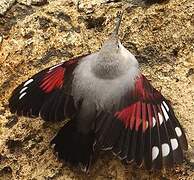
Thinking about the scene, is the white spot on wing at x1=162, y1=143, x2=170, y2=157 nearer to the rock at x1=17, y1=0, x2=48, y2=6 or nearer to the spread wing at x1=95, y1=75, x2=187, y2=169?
the spread wing at x1=95, y1=75, x2=187, y2=169

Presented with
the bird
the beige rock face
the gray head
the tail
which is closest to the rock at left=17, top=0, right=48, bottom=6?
the beige rock face

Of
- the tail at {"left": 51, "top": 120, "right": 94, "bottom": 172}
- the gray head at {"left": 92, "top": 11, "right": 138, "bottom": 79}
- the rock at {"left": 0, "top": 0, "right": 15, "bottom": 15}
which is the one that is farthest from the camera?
the rock at {"left": 0, "top": 0, "right": 15, "bottom": 15}

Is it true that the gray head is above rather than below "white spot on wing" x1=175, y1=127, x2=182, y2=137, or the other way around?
above

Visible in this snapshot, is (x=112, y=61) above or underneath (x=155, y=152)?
above

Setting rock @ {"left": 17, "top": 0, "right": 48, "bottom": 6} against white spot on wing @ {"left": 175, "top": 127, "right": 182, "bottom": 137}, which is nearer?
white spot on wing @ {"left": 175, "top": 127, "right": 182, "bottom": 137}

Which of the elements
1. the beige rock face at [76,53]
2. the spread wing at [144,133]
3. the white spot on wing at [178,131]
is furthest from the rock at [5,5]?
the white spot on wing at [178,131]

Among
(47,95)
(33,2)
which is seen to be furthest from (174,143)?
(33,2)

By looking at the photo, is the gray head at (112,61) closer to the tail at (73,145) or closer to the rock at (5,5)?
the tail at (73,145)

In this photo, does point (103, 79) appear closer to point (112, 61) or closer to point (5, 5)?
point (112, 61)

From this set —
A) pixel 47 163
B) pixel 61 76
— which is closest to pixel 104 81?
pixel 61 76
